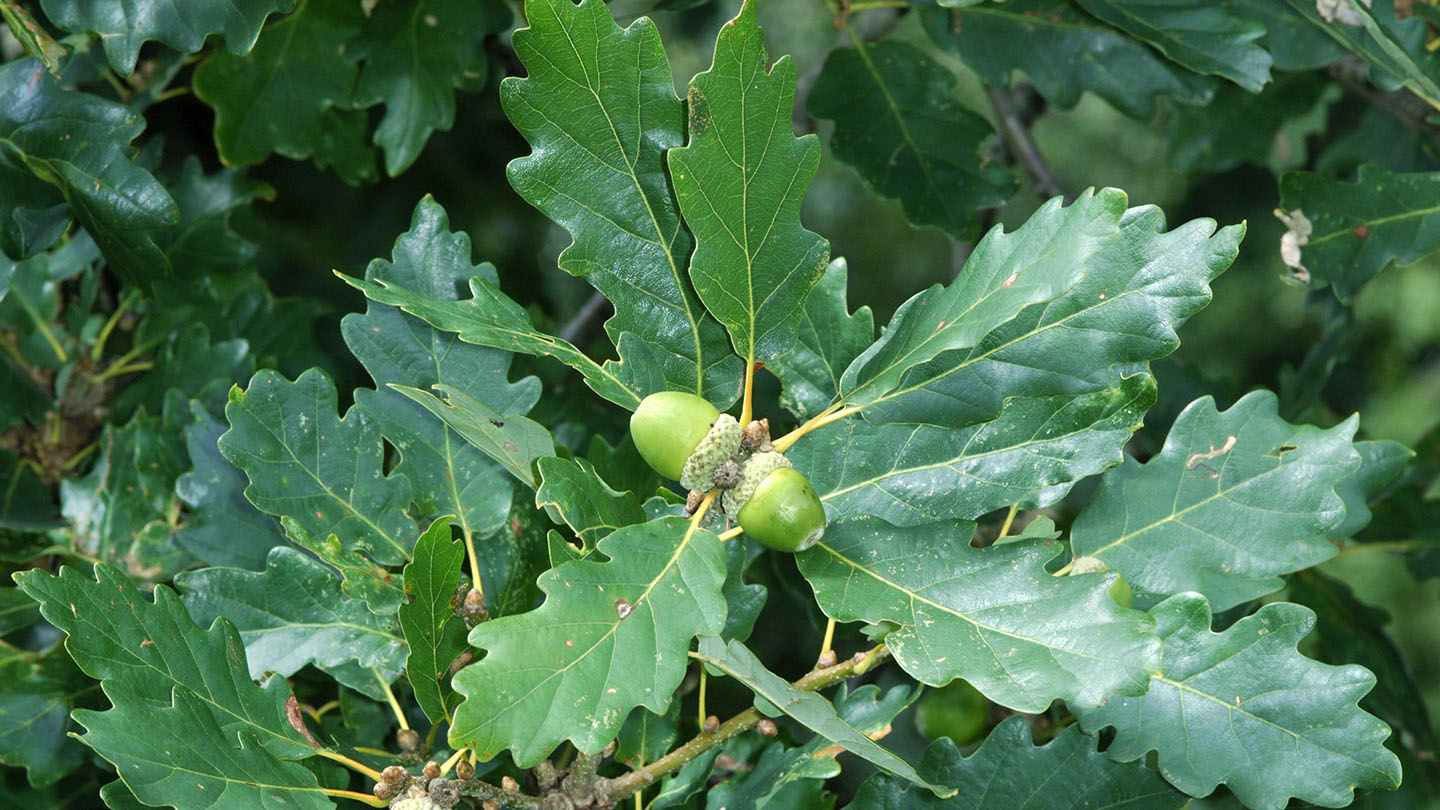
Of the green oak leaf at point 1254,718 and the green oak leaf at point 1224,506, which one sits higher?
the green oak leaf at point 1224,506

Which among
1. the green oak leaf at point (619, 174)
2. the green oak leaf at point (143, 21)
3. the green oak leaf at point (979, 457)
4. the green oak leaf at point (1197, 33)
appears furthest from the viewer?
the green oak leaf at point (1197, 33)

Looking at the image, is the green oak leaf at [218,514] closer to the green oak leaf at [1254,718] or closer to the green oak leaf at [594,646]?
the green oak leaf at [594,646]

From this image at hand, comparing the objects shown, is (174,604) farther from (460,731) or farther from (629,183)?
(629,183)

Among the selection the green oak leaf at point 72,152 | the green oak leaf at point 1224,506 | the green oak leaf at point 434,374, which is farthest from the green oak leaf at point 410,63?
the green oak leaf at point 1224,506

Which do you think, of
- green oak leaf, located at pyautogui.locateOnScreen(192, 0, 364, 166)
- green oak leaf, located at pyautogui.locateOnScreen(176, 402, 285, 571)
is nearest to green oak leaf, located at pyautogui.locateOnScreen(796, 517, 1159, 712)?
green oak leaf, located at pyautogui.locateOnScreen(176, 402, 285, 571)

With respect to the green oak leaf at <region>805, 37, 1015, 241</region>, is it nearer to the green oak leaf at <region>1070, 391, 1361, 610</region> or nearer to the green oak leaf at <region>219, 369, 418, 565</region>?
the green oak leaf at <region>1070, 391, 1361, 610</region>

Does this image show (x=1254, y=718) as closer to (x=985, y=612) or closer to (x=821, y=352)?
(x=985, y=612)
